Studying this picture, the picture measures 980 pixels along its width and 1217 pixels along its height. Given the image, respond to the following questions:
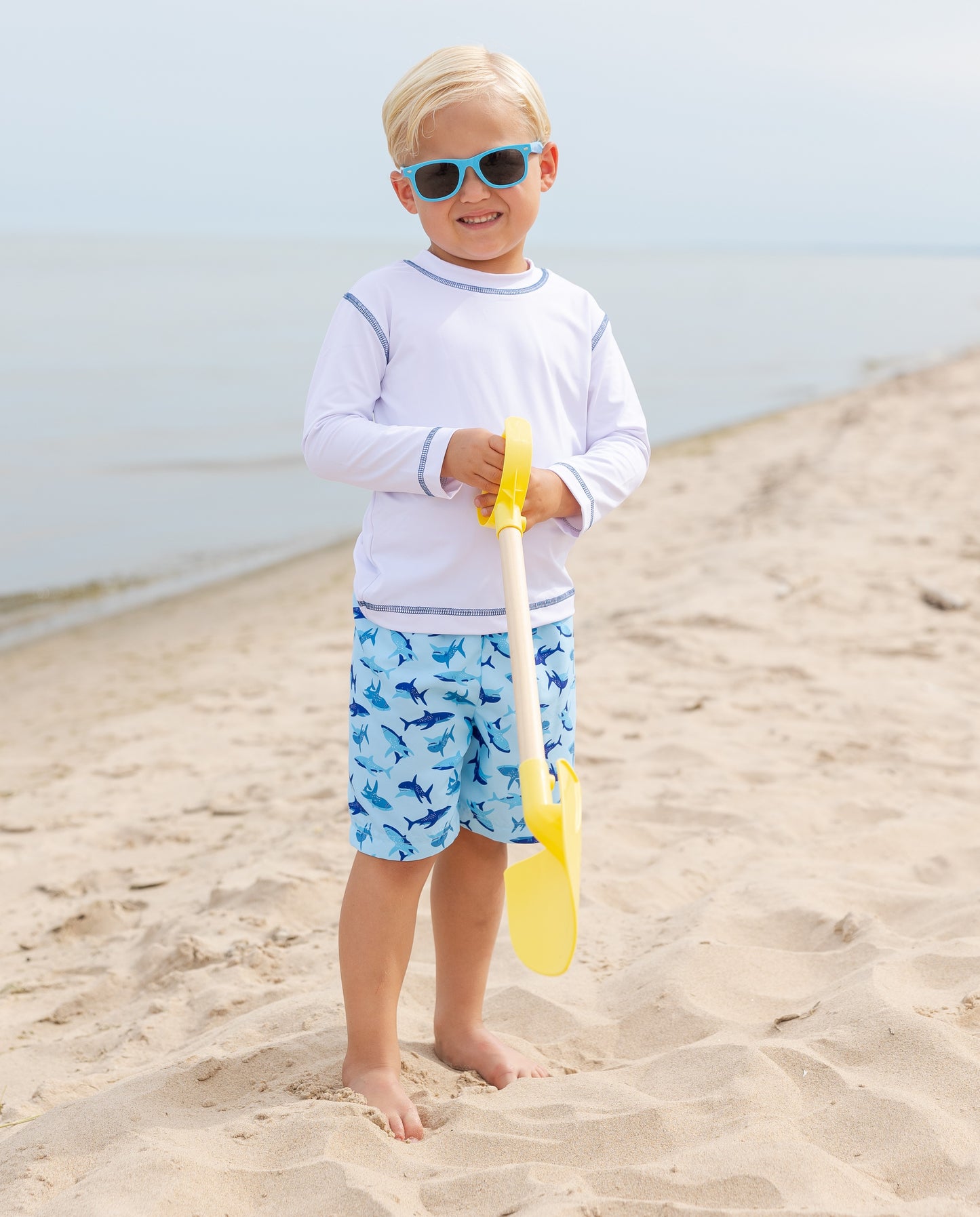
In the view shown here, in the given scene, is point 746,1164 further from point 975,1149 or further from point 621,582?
point 621,582

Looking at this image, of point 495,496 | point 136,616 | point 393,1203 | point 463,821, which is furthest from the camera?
point 136,616

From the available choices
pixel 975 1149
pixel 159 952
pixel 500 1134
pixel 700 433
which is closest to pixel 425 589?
pixel 500 1134

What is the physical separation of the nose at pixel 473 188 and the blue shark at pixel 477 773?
910mm

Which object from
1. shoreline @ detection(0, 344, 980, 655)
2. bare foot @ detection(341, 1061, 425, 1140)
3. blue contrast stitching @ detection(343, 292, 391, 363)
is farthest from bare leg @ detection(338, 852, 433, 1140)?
shoreline @ detection(0, 344, 980, 655)

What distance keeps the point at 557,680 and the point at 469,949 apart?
552mm

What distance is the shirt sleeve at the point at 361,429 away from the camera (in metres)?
1.80

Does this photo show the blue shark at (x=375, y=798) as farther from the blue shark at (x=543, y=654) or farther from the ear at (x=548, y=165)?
the ear at (x=548, y=165)

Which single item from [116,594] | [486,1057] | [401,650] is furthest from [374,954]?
[116,594]

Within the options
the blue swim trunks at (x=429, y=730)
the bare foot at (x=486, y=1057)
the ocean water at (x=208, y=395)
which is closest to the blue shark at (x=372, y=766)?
the blue swim trunks at (x=429, y=730)

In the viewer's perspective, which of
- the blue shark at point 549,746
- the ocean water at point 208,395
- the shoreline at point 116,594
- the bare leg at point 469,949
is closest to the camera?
the blue shark at point 549,746

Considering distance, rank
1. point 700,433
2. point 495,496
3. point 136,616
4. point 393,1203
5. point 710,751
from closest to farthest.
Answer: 1. point 393,1203
2. point 495,496
3. point 710,751
4. point 136,616
5. point 700,433

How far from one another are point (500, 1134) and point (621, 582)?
490 cm

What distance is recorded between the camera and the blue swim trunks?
189 centimetres

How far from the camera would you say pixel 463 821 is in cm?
205
